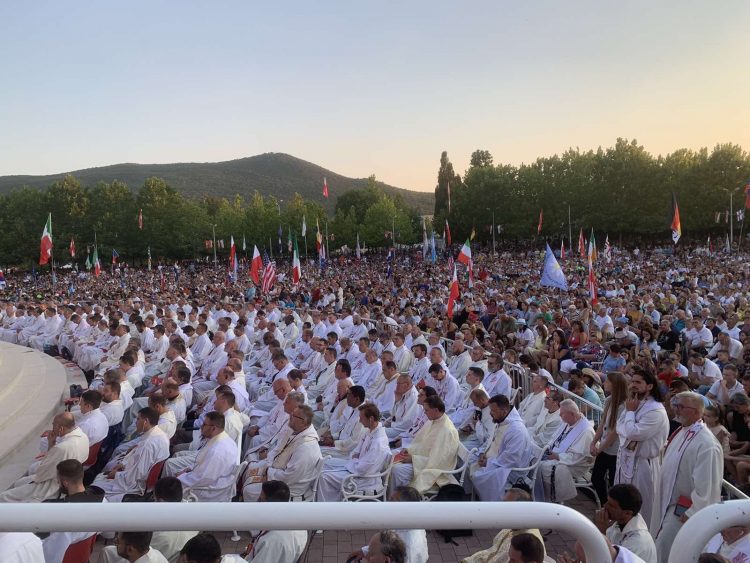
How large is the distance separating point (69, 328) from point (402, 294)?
40.0 feet

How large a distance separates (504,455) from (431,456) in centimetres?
81

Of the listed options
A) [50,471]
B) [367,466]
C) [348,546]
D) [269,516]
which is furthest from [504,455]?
[269,516]

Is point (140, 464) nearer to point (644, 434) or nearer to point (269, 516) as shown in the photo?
point (644, 434)

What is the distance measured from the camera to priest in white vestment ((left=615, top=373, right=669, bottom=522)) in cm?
556

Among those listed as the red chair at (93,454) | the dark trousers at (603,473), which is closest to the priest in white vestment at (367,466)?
the dark trousers at (603,473)

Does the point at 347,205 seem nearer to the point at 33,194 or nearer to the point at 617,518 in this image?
the point at 33,194

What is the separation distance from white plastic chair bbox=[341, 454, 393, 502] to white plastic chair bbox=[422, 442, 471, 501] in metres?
0.46

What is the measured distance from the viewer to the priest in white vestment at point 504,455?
261 inches

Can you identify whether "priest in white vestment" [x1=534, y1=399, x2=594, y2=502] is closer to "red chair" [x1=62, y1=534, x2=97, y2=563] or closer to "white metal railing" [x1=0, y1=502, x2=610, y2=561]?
"red chair" [x1=62, y1=534, x2=97, y2=563]

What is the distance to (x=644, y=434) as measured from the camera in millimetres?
5539

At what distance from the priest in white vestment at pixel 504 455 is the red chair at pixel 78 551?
3.99 metres

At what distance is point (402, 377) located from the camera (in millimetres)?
8617

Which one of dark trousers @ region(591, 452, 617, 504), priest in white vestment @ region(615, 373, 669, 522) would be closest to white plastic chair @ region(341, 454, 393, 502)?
dark trousers @ region(591, 452, 617, 504)

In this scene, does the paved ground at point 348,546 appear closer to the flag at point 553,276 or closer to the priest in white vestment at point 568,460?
the priest in white vestment at point 568,460
